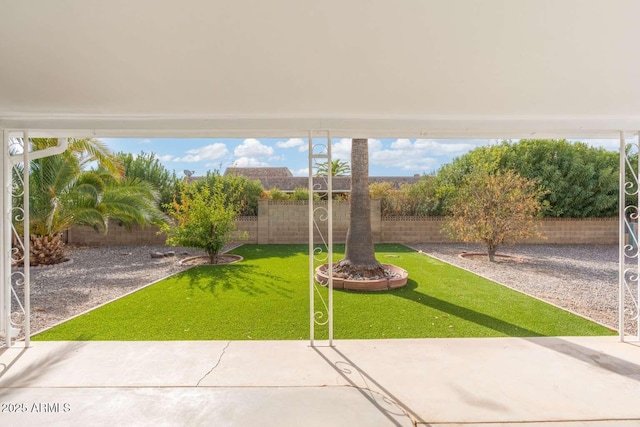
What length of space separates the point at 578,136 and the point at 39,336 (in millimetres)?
7236

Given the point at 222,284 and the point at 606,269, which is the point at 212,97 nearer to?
the point at 222,284

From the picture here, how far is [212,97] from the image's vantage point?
3.12m

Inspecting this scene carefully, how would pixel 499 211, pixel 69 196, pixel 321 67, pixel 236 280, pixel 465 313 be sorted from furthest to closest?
pixel 69 196
pixel 499 211
pixel 236 280
pixel 465 313
pixel 321 67

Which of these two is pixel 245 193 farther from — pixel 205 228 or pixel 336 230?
pixel 205 228

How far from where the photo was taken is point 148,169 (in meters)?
16.6

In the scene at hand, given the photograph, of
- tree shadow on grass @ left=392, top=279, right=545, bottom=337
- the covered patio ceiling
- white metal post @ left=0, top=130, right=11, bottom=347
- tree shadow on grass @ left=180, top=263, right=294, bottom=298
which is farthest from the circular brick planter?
white metal post @ left=0, top=130, right=11, bottom=347

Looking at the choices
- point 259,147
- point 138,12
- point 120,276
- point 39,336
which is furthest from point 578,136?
point 259,147

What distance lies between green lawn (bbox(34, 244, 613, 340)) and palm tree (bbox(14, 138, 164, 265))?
5.00m

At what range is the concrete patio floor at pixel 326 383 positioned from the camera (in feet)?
8.64

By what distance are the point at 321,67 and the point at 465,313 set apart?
4.29 metres

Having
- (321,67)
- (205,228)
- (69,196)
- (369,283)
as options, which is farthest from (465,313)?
(69,196)

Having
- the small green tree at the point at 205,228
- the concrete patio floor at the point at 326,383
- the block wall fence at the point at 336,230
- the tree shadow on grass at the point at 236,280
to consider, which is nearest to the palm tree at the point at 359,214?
the tree shadow on grass at the point at 236,280

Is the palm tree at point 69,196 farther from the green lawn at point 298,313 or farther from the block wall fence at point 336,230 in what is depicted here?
the green lawn at point 298,313

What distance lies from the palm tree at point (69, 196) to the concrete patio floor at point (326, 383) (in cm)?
713
